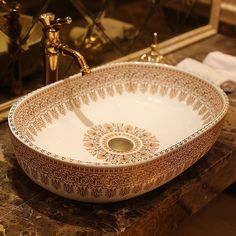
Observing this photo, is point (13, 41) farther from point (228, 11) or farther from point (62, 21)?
point (228, 11)

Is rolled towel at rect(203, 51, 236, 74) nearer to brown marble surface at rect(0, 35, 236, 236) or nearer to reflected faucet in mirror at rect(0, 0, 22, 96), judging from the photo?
brown marble surface at rect(0, 35, 236, 236)

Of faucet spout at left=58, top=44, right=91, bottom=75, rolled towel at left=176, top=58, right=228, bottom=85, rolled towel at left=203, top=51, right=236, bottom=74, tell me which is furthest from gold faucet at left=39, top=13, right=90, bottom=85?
rolled towel at left=203, top=51, right=236, bottom=74

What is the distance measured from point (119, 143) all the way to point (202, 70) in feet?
1.69

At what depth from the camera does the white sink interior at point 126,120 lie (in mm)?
1130

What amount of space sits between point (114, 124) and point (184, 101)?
0.67 ft

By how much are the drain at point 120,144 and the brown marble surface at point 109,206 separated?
5.3 inches

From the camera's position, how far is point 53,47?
1141mm

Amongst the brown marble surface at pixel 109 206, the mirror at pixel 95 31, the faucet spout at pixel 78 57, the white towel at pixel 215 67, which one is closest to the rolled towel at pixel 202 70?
the white towel at pixel 215 67

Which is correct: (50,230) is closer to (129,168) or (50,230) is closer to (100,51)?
(129,168)

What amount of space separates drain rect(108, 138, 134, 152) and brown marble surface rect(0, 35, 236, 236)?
135 millimetres

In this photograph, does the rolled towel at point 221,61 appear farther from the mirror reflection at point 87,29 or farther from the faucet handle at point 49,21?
the faucet handle at point 49,21

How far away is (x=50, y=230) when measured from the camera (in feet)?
3.03

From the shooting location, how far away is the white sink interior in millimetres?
1130

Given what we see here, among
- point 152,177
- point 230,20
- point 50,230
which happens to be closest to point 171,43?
point 230,20
